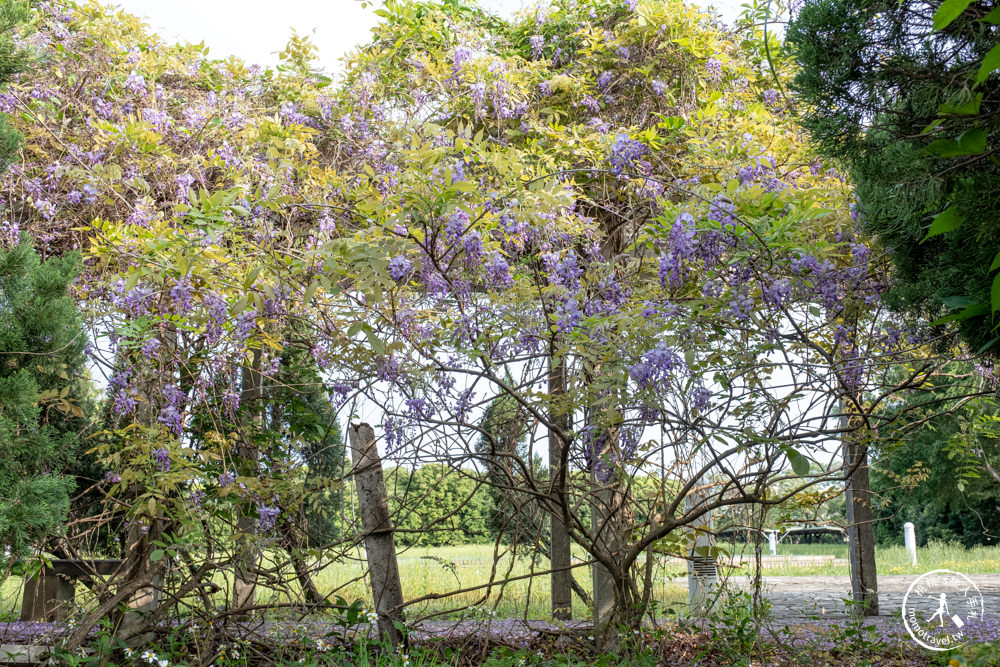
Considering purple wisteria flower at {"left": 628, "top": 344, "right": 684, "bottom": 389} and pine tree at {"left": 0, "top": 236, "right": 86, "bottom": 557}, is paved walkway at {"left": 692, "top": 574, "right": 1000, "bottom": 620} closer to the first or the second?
purple wisteria flower at {"left": 628, "top": 344, "right": 684, "bottom": 389}

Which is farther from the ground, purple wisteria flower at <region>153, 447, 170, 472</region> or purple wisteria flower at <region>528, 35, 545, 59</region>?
purple wisteria flower at <region>528, 35, 545, 59</region>

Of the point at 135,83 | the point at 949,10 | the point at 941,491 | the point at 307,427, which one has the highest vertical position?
the point at 135,83

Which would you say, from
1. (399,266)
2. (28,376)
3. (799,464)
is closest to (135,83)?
(28,376)

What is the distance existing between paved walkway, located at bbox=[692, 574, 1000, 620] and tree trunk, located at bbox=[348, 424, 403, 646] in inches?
90.4

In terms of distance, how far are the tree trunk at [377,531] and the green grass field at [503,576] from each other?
0.12m

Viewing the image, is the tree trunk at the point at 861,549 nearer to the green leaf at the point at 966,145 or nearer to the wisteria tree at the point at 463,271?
the wisteria tree at the point at 463,271

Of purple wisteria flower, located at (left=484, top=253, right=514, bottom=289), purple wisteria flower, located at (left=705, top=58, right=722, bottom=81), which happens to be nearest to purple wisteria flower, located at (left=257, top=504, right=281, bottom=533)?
purple wisteria flower, located at (left=484, top=253, right=514, bottom=289)

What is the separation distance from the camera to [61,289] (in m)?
3.23

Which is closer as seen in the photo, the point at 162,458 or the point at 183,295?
the point at 183,295

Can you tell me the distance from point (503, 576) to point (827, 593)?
9.76 feet

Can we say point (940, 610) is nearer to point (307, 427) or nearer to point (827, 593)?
point (827, 593)

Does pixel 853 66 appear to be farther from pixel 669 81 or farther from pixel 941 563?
pixel 941 563

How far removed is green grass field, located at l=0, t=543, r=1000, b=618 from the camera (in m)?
5.06

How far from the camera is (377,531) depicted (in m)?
3.38
